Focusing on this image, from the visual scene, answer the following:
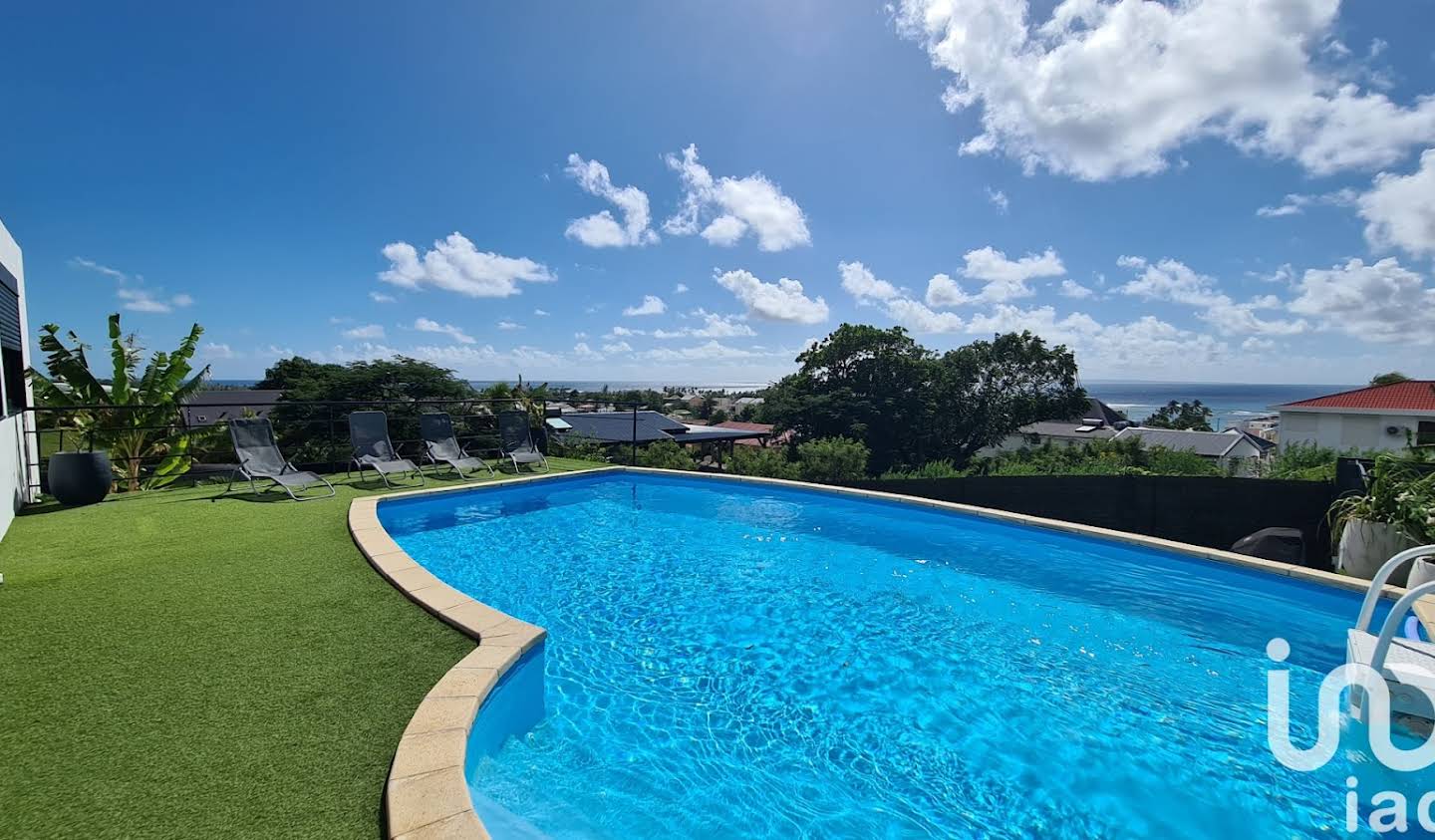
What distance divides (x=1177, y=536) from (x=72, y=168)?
23.8m

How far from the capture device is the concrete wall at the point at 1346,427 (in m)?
22.3

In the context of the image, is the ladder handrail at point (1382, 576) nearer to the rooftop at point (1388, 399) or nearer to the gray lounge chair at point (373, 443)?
the gray lounge chair at point (373, 443)

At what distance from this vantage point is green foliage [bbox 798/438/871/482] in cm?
2595

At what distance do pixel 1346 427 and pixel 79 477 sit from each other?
39.0 meters

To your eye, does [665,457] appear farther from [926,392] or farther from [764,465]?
[926,392]

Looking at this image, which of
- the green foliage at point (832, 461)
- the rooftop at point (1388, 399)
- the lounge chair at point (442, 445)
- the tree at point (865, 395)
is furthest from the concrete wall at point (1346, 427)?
the lounge chair at point (442, 445)

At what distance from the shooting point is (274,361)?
40.7 metres

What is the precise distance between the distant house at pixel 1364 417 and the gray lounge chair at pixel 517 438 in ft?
102

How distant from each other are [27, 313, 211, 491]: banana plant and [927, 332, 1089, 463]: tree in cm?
3477

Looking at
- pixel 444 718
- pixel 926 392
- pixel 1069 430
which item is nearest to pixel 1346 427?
pixel 926 392

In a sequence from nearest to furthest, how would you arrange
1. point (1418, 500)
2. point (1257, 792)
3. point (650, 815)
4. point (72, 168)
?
1. point (650, 815)
2. point (1257, 792)
3. point (1418, 500)
4. point (72, 168)

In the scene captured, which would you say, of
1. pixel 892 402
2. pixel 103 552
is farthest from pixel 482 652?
pixel 892 402

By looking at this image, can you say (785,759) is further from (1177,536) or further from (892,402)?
(892,402)

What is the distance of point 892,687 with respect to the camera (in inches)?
145
